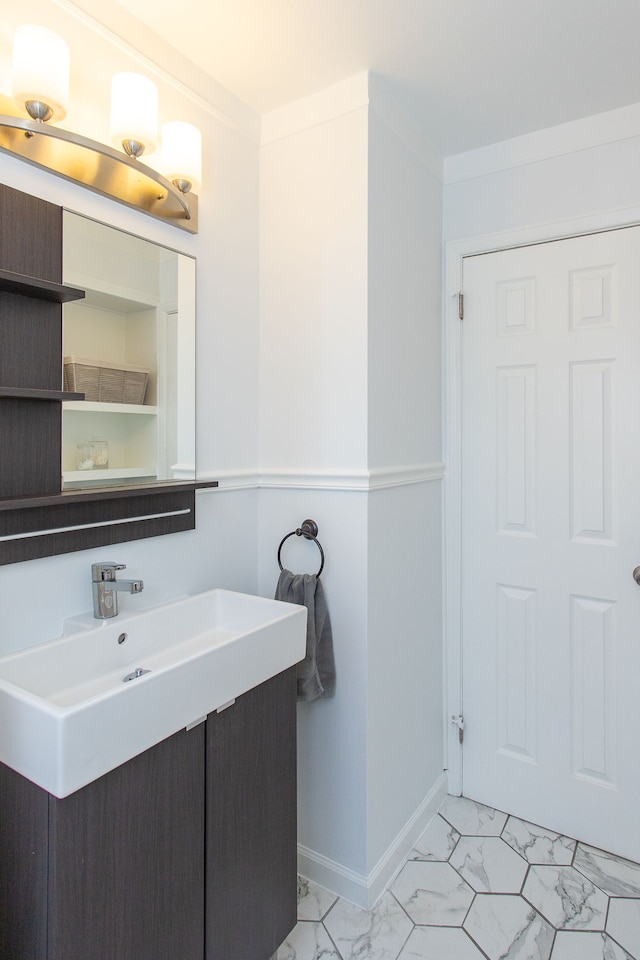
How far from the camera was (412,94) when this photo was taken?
5.70ft

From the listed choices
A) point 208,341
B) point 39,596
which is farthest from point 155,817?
point 208,341

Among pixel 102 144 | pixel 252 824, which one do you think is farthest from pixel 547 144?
pixel 252 824

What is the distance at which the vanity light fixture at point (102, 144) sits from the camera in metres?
1.10

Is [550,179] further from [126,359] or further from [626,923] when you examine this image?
[626,923]

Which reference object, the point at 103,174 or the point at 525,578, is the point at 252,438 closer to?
the point at 103,174

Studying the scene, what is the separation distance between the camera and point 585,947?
1.50 m

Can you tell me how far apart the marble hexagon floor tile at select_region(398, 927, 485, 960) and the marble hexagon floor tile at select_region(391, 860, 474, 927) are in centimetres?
3

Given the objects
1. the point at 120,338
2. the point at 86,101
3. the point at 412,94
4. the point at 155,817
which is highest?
the point at 412,94

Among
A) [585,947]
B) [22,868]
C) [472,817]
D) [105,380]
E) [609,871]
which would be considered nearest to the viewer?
[22,868]

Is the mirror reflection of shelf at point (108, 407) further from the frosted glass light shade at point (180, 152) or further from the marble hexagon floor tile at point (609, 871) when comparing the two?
the marble hexagon floor tile at point (609, 871)

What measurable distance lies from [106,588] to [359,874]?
1.13 m

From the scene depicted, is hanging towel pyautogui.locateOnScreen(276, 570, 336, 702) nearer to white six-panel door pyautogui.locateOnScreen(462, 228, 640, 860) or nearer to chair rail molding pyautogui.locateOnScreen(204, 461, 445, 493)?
chair rail molding pyautogui.locateOnScreen(204, 461, 445, 493)

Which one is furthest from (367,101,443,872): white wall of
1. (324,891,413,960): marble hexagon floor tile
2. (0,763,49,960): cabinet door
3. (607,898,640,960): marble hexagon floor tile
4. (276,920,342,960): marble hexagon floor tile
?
(0,763,49,960): cabinet door

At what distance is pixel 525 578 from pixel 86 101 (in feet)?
6.19
